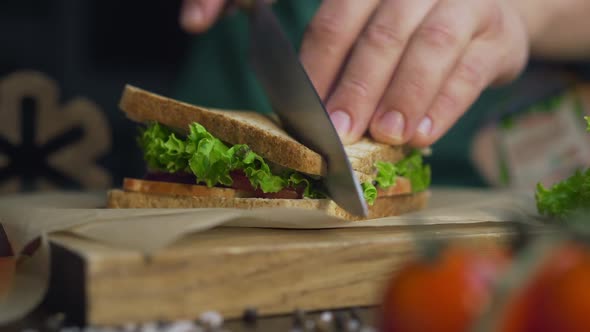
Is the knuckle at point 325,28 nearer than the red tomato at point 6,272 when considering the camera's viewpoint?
No

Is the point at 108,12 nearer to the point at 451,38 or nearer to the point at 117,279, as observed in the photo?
the point at 451,38

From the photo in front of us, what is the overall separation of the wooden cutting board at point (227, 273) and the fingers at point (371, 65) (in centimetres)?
55

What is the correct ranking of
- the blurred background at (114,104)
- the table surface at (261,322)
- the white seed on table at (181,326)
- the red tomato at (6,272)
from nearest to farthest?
the white seed on table at (181,326) → the table surface at (261,322) → the red tomato at (6,272) → the blurred background at (114,104)

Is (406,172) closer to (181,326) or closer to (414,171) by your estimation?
(414,171)

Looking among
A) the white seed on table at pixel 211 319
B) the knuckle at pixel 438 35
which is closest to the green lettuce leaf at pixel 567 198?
the knuckle at pixel 438 35

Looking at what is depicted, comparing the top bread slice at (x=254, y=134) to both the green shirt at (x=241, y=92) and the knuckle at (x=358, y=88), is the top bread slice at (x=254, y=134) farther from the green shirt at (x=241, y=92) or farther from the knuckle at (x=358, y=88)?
the green shirt at (x=241, y=92)

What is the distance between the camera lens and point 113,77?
4910mm

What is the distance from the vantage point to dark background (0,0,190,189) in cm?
463

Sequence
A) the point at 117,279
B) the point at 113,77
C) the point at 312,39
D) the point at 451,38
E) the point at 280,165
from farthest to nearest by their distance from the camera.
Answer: the point at 113,77 < the point at 312,39 < the point at 451,38 < the point at 280,165 < the point at 117,279

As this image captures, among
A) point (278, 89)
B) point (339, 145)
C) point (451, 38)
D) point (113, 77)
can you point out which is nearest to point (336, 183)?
point (339, 145)

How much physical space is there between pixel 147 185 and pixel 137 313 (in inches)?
31.7

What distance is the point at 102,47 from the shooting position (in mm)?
4938

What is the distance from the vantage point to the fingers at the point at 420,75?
2.30 m

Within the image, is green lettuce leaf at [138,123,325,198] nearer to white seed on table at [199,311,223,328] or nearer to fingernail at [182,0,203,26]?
white seed on table at [199,311,223,328]
